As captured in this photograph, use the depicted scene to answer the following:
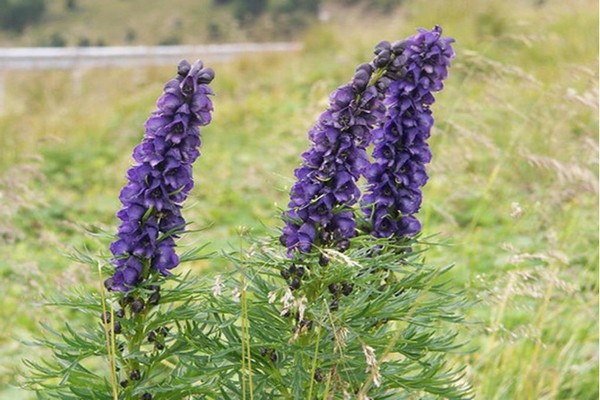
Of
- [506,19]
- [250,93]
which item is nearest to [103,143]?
[250,93]

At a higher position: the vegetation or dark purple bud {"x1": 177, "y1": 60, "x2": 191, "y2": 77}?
the vegetation

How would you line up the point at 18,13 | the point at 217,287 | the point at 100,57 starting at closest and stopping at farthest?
the point at 217,287
the point at 100,57
the point at 18,13

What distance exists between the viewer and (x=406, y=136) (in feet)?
6.93

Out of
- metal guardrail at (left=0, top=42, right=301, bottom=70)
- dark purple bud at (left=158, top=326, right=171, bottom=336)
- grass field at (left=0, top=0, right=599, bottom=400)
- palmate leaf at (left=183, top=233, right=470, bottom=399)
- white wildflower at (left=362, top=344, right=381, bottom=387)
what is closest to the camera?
white wildflower at (left=362, top=344, right=381, bottom=387)


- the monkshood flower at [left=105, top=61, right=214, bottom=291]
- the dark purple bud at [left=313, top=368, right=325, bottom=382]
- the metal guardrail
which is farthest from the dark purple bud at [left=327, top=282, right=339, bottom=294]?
the metal guardrail

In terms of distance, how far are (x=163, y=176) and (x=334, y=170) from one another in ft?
1.33

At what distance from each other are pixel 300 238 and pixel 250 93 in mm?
10087

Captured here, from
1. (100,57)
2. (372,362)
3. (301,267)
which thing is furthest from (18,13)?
(372,362)

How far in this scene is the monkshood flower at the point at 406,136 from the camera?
2.08m

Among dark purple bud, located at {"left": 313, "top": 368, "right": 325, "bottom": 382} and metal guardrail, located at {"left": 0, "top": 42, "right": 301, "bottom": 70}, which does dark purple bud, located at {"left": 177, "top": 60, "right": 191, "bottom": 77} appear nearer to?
dark purple bud, located at {"left": 313, "top": 368, "right": 325, "bottom": 382}

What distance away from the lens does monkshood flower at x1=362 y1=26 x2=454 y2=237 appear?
2082mm

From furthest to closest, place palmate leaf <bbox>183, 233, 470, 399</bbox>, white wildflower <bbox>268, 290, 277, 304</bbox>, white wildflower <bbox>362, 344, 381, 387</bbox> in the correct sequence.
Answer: palmate leaf <bbox>183, 233, 470, 399</bbox> < white wildflower <bbox>268, 290, 277, 304</bbox> < white wildflower <bbox>362, 344, 381, 387</bbox>

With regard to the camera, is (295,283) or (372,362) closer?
(372,362)

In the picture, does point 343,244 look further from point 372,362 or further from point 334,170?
point 372,362
